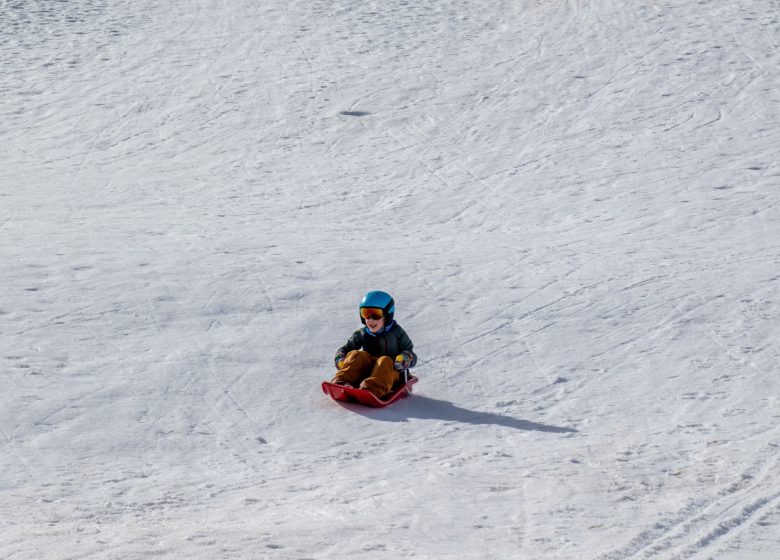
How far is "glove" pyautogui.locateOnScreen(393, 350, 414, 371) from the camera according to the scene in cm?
752

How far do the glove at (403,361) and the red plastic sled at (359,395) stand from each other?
19 centimetres

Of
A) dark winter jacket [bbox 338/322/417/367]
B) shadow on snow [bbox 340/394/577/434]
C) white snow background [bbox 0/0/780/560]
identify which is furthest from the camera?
dark winter jacket [bbox 338/322/417/367]

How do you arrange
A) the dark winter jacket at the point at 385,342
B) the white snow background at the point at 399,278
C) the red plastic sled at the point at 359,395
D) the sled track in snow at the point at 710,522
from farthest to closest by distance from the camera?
the dark winter jacket at the point at 385,342, the red plastic sled at the point at 359,395, the white snow background at the point at 399,278, the sled track in snow at the point at 710,522

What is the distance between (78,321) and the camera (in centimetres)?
885

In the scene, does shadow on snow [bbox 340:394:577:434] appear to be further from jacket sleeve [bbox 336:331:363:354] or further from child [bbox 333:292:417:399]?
jacket sleeve [bbox 336:331:363:354]

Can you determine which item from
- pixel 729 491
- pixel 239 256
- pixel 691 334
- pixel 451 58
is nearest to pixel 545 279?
pixel 691 334

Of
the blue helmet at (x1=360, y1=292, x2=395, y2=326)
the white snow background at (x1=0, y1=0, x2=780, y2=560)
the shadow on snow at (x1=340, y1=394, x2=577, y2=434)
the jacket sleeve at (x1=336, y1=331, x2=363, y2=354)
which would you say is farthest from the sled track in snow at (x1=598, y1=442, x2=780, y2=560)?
the jacket sleeve at (x1=336, y1=331, x2=363, y2=354)

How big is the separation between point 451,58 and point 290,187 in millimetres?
6435

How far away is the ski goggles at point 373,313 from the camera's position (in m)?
7.55

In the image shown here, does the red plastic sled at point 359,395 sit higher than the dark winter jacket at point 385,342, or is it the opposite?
the dark winter jacket at point 385,342

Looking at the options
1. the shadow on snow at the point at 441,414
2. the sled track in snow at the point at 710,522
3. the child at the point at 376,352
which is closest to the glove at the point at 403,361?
the child at the point at 376,352

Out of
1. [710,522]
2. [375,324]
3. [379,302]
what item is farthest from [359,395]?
[710,522]

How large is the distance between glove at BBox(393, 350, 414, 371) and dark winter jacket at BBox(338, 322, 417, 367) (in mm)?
69

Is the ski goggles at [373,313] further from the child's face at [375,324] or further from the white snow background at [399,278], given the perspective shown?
the white snow background at [399,278]
